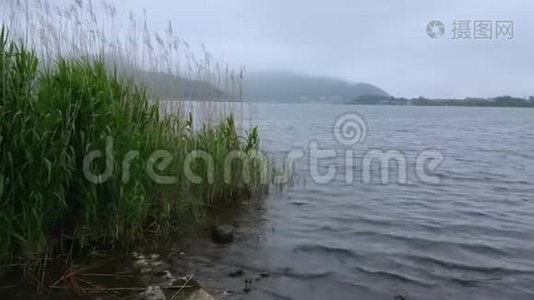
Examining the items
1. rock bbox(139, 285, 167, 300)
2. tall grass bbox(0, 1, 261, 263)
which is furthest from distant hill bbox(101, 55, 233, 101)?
rock bbox(139, 285, 167, 300)

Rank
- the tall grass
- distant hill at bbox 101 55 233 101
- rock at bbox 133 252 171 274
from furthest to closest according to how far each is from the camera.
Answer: distant hill at bbox 101 55 233 101 → rock at bbox 133 252 171 274 → the tall grass

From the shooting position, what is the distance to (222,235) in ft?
18.6

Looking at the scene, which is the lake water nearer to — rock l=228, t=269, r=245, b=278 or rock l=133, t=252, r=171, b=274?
rock l=228, t=269, r=245, b=278

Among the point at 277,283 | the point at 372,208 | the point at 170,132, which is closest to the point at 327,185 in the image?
the point at 372,208

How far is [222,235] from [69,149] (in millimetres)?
2301

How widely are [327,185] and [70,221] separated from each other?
22.5 ft

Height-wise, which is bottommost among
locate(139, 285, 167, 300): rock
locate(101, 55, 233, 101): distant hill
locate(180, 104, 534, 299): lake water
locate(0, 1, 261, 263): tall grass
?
locate(180, 104, 534, 299): lake water

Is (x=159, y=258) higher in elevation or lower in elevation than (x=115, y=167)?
lower

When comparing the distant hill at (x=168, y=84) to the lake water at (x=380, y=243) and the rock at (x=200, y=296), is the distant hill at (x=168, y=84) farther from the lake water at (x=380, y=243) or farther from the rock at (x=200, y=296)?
the rock at (x=200, y=296)

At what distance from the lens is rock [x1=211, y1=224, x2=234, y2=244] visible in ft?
18.6

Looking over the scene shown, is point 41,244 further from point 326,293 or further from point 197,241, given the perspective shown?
point 326,293

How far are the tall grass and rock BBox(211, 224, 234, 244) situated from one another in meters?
0.53

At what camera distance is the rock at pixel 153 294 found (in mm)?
3777

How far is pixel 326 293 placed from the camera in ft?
14.3
